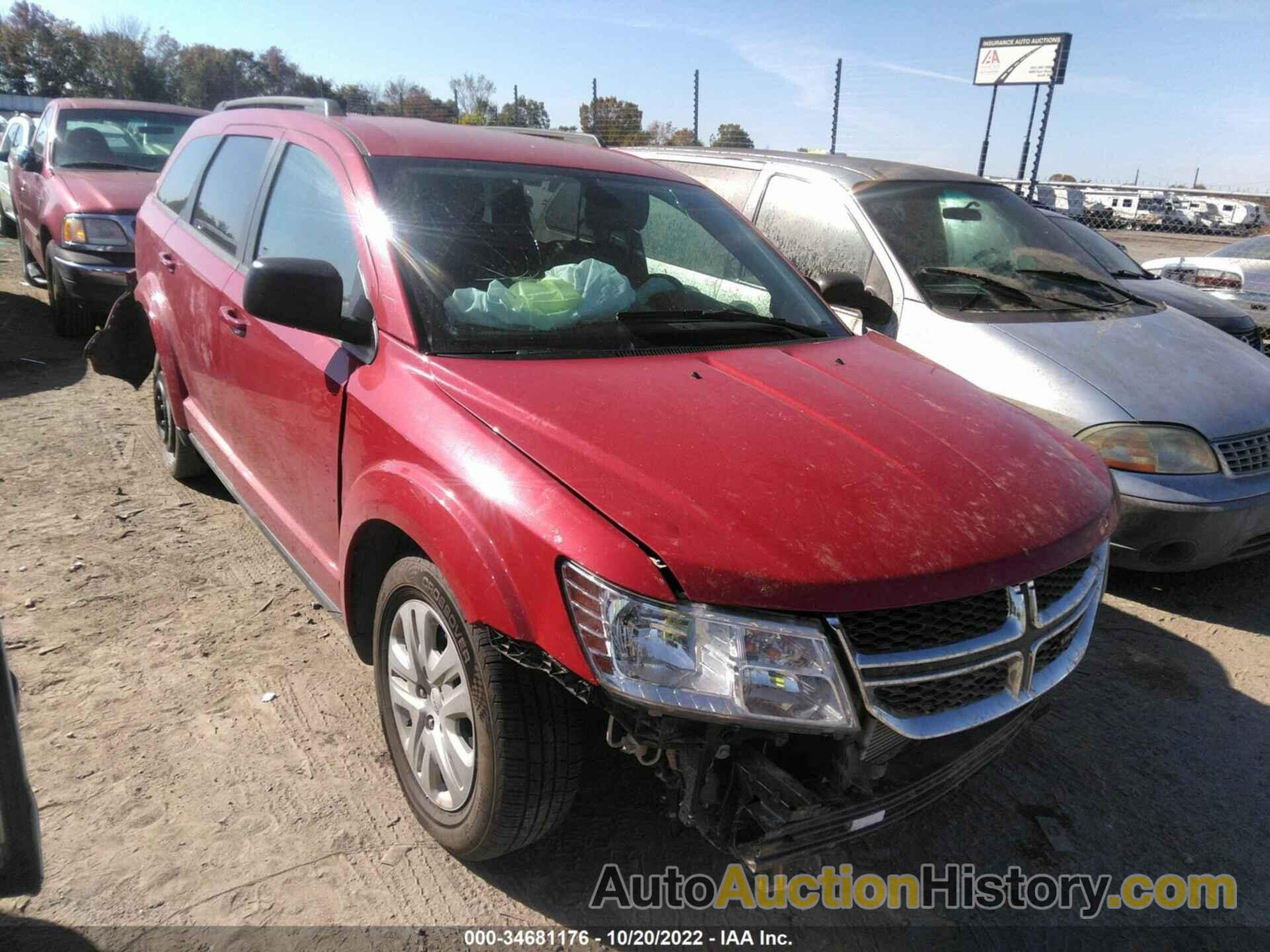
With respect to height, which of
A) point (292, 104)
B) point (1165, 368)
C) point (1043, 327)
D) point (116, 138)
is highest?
point (292, 104)

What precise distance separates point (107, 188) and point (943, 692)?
7.76 metres

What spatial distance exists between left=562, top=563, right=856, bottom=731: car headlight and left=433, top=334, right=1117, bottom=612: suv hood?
54 mm

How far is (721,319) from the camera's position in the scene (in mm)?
2977

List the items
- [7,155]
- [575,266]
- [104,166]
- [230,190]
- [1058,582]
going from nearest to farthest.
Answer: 1. [1058,582]
2. [575,266]
3. [230,190]
4. [104,166]
5. [7,155]

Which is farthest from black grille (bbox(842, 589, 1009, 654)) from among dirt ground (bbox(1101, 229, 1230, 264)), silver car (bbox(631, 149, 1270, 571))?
dirt ground (bbox(1101, 229, 1230, 264))

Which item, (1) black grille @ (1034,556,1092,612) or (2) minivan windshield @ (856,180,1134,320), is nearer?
(1) black grille @ (1034,556,1092,612)

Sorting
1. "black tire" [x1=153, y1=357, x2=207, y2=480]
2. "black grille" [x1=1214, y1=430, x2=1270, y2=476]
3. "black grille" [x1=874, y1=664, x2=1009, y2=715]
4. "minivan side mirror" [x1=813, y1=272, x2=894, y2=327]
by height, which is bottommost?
"black tire" [x1=153, y1=357, x2=207, y2=480]

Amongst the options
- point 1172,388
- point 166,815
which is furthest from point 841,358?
point 166,815

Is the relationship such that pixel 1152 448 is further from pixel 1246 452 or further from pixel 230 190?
pixel 230 190

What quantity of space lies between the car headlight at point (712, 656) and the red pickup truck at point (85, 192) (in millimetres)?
6379

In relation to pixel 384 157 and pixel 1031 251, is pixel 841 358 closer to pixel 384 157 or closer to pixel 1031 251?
pixel 384 157

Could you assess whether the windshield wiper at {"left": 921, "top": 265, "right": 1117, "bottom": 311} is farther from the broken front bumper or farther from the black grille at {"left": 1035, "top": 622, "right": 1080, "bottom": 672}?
the broken front bumper

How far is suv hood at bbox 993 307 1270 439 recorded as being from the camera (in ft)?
13.0

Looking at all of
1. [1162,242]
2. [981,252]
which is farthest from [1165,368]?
[1162,242]
